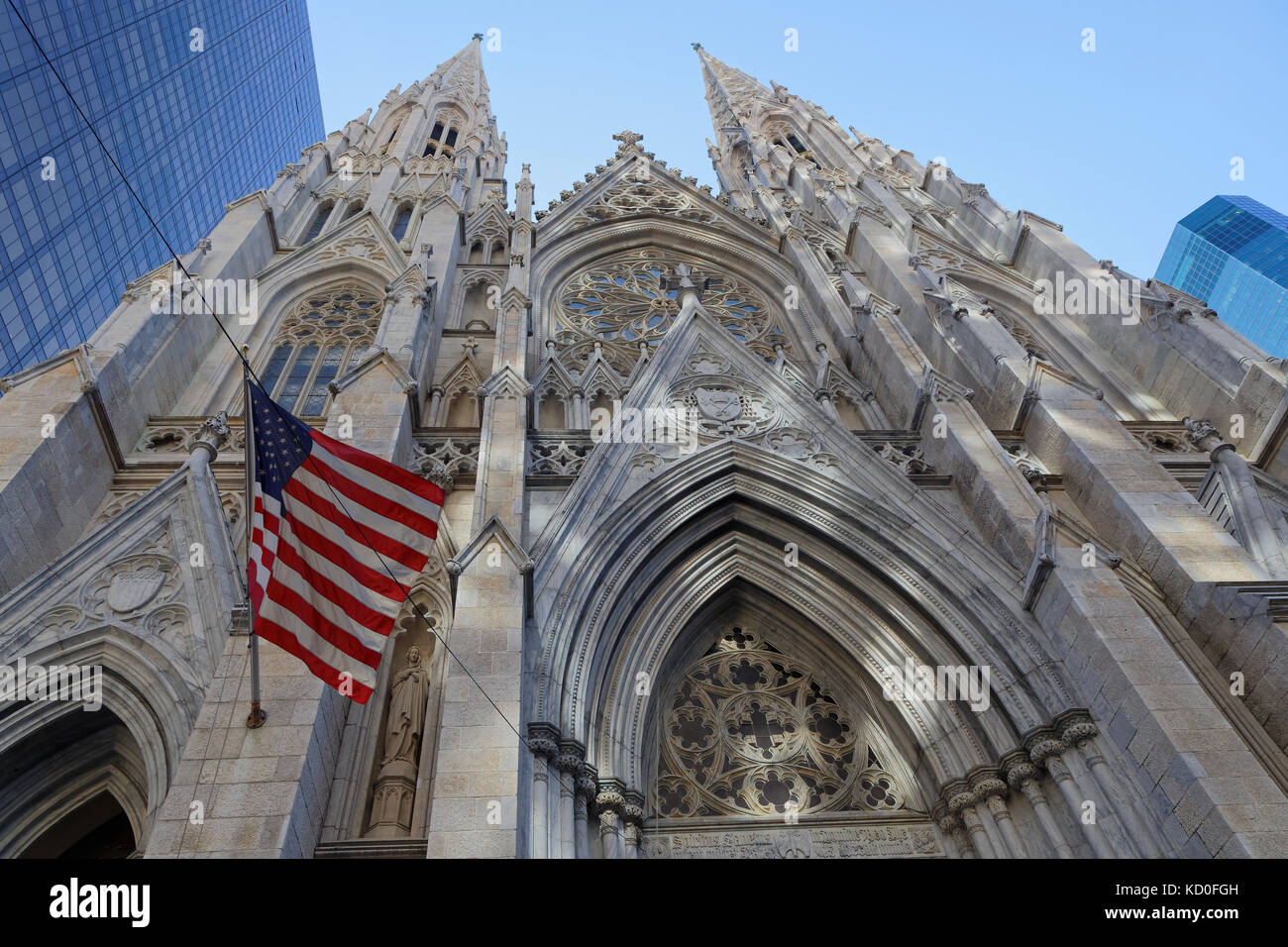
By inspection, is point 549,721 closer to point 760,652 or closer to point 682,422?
point 760,652

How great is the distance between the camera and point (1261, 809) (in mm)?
7355

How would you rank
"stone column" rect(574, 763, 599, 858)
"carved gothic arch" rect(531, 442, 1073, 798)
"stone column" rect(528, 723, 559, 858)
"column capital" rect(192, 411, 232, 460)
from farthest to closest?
1. "column capital" rect(192, 411, 232, 460)
2. "carved gothic arch" rect(531, 442, 1073, 798)
3. "stone column" rect(574, 763, 599, 858)
4. "stone column" rect(528, 723, 559, 858)

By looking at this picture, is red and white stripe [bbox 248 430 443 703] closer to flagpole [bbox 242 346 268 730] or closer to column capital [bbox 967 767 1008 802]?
flagpole [bbox 242 346 268 730]

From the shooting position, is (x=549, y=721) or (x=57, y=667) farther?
(x=57, y=667)

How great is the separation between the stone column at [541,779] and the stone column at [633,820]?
1.16 m

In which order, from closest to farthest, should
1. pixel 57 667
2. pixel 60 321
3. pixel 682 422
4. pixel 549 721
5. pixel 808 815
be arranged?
pixel 549 721, pixel 57 667, pixel 808 815, pixel 682 422, pixel 60 321

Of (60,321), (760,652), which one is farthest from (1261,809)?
(60,321)

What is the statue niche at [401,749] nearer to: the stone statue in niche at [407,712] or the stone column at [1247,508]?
the stone statue in niche at [407,712]

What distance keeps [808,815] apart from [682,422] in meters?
5.67

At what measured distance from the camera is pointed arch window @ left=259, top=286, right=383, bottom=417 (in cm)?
1614

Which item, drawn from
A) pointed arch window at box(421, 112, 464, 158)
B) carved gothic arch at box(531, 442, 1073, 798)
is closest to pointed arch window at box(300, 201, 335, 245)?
pointed arch window at box(421, 112, 464, 158)

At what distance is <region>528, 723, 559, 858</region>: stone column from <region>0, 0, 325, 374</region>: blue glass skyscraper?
35549 mm

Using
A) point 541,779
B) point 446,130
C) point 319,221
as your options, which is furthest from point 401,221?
point 541,779

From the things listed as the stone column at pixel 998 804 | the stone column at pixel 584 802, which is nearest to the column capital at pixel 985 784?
the stone column at pixel 998 804
